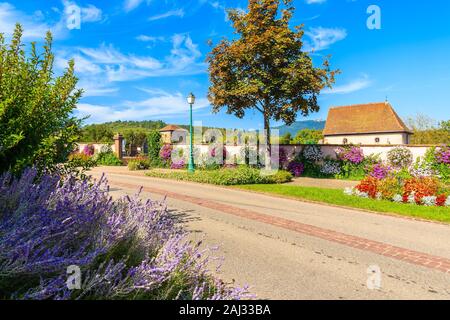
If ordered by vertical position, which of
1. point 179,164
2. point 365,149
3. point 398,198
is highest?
point 365,149

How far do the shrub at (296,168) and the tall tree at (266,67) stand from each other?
453 cm

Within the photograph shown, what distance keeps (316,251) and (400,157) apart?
16.3 meters

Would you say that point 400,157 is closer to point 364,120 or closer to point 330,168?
point 330,168

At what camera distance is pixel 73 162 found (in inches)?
192

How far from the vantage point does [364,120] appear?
50219mm

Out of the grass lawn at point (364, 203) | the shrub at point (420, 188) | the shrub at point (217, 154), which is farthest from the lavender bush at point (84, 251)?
the shrub at point (217, 154)

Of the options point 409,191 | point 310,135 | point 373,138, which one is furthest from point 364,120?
point 409,191

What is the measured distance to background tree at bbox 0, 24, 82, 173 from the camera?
3.92 metres

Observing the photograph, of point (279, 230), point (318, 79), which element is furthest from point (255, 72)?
point (279, 230)

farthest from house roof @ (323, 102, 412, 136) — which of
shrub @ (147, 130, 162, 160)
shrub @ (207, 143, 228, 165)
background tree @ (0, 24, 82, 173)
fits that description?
background tree @ (0, 24, 82, 173)

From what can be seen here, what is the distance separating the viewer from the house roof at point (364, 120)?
47.6 meters
